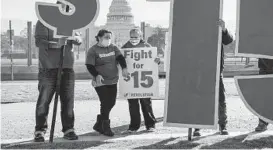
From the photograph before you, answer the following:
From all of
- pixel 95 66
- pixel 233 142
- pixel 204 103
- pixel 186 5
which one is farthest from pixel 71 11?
pixel 233 142

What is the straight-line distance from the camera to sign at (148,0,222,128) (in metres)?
5.98

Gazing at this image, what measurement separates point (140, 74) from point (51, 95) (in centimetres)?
158

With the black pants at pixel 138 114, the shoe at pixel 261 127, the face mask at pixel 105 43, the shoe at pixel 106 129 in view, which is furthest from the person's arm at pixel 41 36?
the shoe at pixel 261 127

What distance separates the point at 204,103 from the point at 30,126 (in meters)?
3.00

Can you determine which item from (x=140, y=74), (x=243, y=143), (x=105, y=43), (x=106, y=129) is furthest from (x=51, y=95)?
(x=243, y=143)

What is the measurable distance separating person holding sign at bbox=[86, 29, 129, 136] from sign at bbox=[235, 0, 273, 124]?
1832mm

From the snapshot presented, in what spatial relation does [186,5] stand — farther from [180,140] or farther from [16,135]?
[16,135]

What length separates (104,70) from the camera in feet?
22.0

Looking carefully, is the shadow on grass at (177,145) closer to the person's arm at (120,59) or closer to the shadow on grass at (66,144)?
the shadow on grass at (66,144)

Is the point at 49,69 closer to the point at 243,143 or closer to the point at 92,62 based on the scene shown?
the point at 92,62

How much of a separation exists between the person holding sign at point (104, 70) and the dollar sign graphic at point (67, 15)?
63 centimetres

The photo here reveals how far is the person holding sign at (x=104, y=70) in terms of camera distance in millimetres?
6656

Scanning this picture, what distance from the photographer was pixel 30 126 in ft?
24.7

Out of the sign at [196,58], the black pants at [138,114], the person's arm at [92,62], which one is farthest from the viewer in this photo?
the black pants at [138,114]
